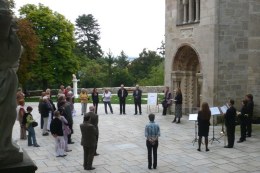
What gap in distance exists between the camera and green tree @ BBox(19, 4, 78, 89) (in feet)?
126

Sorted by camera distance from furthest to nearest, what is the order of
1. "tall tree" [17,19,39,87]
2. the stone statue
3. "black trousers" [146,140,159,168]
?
"tall tree" [17,19,39,87] < "black trousers" [146,140,159,168] < the stone statue

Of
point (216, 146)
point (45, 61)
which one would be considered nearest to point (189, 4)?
point (216, 146)

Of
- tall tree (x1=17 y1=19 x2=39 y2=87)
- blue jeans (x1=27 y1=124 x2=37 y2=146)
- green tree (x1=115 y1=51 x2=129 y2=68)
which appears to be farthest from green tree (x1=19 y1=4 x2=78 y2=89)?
green tree (x1=115 y1=51 x2=129 y2=68)

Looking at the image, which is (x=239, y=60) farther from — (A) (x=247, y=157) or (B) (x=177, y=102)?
(A) (x=247, y=157)

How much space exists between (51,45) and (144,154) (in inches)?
1217

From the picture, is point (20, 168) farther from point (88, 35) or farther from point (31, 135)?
point (88, 35)

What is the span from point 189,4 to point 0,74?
15970 millimetres

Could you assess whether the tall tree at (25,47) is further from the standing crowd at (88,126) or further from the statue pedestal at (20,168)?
the statue pedestal at (20,168)

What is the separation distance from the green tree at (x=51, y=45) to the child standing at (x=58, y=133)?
27156 millimetres

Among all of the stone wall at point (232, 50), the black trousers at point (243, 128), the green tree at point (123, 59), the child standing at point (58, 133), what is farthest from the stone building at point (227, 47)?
the green tree at point (123, 59)

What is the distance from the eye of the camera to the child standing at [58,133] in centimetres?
1088

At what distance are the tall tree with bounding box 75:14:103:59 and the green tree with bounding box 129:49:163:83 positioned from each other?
981 cm

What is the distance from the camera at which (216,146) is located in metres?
12.7

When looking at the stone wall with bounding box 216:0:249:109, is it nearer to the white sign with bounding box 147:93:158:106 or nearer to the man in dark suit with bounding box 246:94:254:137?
the man in dark suit with bounding box 246:94:254:137
